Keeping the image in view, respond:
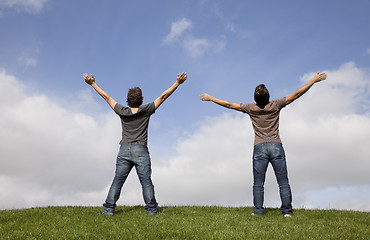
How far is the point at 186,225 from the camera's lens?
Answer: 8234 mm

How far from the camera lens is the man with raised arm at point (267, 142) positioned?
9.84 metres

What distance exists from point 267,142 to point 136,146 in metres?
3.67

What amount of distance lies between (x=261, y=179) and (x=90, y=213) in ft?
17.4

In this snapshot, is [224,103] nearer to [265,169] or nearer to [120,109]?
[265,169]

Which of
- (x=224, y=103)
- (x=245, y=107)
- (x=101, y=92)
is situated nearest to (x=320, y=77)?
(x=245, y=107)

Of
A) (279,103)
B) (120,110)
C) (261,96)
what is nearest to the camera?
(261,96)

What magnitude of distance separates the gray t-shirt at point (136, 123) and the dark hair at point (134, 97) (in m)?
0.23

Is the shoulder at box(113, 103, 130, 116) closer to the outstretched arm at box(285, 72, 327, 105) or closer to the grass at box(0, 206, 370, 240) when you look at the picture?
the grass at box(0, 206, 370, 240)

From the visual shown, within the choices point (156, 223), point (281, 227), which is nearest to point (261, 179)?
point (281, 227)

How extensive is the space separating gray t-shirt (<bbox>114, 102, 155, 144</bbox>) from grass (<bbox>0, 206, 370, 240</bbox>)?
Answer: 2.19 m

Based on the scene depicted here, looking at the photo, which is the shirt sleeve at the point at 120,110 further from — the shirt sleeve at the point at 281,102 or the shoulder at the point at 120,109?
the shirt sleeve at the point at 281,102

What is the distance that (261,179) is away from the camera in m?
9.98

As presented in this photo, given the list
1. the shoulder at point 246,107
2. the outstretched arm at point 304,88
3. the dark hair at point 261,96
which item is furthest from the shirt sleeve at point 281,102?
the shoulder at point 246,107

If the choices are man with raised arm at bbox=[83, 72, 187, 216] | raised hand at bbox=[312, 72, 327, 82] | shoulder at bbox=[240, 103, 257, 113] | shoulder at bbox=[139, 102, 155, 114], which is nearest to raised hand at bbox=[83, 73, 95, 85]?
man with raised arm at bbox=[83, 72, 187, 216]
